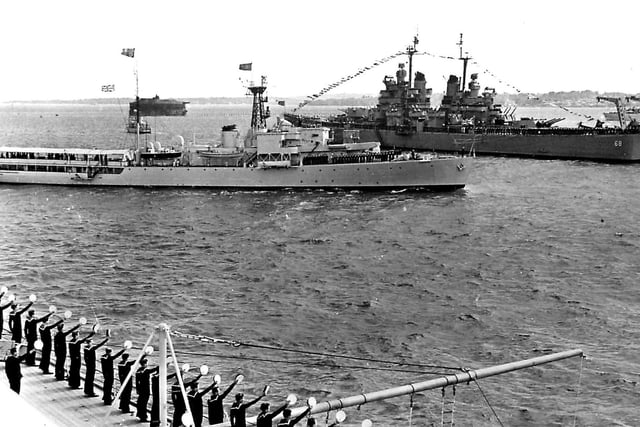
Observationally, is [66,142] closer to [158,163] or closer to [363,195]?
[158,163]

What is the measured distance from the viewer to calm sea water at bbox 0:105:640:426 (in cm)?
2180

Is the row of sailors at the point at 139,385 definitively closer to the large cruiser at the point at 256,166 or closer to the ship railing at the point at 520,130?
the large cruiser at the point at 256,166

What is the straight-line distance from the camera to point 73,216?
51.8 metres

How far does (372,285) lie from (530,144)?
223ft

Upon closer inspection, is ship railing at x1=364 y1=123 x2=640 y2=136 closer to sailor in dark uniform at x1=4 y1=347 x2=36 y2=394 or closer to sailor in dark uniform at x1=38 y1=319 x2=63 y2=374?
sailor in dark uniform at x1=38 y1=319 x2=63 y2=374

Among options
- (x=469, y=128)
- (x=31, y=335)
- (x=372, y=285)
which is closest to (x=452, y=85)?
(x=469, y=128)

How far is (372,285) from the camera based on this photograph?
106 feet

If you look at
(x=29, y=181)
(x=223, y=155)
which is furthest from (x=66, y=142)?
(x=223, y=155)

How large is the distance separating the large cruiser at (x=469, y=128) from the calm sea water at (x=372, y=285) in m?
30.7

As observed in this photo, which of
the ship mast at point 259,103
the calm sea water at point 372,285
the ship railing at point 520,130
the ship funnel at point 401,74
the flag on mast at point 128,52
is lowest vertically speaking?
the calm sea water at point 372,285

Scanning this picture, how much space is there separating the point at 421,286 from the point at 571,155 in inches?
2553

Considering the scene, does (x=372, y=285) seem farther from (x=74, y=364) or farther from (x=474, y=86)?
(x=474, y=86)

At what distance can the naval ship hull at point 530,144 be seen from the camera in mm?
85562

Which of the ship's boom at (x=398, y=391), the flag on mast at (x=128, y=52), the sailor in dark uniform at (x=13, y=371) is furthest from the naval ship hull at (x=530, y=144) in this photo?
the sailor in dark uniform at (x=13, y=371)
